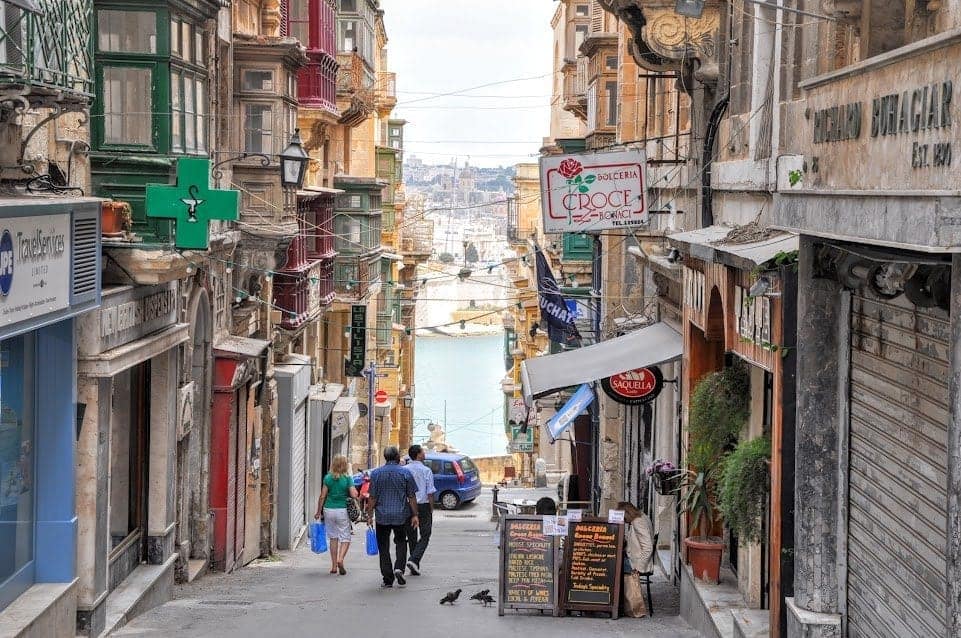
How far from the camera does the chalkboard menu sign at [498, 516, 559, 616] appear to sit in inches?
566

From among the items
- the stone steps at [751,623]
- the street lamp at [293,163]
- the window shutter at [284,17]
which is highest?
the window shutter at [284,17]

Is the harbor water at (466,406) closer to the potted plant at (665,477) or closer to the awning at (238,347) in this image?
the awning at (238,347)

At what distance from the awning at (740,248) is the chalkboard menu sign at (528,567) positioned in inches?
130

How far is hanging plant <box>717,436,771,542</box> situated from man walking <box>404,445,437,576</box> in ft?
19.7

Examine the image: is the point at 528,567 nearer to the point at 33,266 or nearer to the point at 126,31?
the point at 33,266

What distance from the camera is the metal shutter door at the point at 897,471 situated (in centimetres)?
724

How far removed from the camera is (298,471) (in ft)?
89.0

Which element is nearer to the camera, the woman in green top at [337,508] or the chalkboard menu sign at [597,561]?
the chalkboard menu sign at [597,561]

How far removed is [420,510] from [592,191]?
4.39 meters

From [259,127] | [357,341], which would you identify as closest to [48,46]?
[259,127]

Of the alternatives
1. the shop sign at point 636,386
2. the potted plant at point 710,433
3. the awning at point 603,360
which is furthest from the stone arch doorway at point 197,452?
the potted plant at point 710,433

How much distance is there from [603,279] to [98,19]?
14.9 metres

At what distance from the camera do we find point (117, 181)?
1464cm

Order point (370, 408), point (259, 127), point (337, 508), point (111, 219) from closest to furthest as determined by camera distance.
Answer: point (111, 219) < point (337, 508) < point (259, 127) < point (370, 408)
